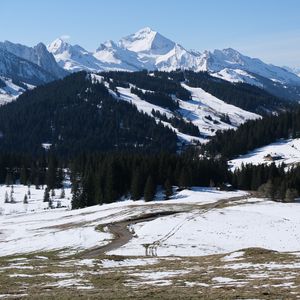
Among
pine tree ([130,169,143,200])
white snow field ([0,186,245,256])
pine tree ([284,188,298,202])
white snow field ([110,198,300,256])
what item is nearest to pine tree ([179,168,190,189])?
white snow field ([0,186,245,256])

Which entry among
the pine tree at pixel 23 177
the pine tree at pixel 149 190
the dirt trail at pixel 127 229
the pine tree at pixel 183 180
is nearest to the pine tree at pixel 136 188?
the pine tree at pixel 149 190

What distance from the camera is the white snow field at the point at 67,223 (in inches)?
2463

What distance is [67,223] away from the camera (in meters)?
85.2

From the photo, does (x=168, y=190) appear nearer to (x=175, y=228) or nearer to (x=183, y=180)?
(x=183, y=180)

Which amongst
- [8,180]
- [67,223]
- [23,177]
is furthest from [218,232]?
[23,177]

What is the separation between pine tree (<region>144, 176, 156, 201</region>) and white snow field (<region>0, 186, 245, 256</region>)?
304 centimetres

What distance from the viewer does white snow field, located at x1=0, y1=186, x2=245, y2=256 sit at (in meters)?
62.6

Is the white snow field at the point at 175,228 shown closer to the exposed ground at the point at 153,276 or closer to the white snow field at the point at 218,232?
the white snow field at the point at 218,232

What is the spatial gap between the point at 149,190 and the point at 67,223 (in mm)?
30087

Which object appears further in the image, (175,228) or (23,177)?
(23,177)

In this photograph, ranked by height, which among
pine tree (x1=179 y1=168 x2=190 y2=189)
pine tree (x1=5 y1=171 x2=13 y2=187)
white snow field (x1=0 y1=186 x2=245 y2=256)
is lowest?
white snow field (x1=0 y1=186 x2=245 y2=256)

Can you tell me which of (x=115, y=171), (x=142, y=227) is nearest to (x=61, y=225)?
(x=142, y=227)

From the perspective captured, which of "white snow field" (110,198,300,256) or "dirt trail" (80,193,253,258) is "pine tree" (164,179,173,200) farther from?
"white snow field" (110,198,300,256)

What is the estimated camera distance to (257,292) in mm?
23484
